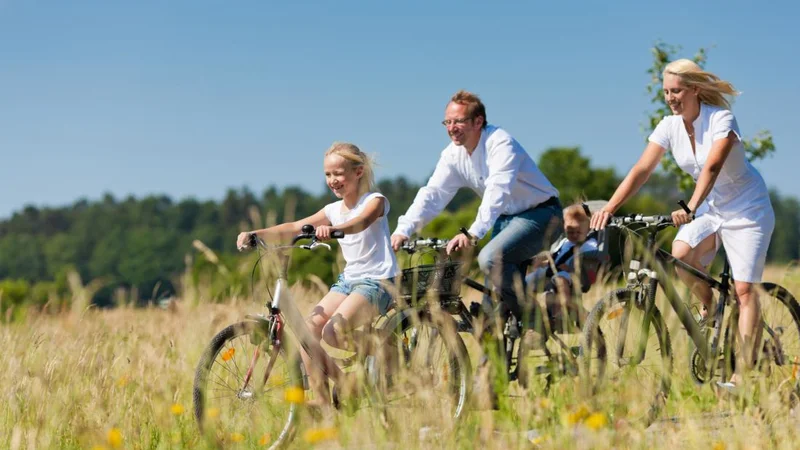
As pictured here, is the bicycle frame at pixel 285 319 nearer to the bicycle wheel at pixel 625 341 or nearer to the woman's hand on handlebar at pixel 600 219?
the bicycle wheel at pixel 625 341

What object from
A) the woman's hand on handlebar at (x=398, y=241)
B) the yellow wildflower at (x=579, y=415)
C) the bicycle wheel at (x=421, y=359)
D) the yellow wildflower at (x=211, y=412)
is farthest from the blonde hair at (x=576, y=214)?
the yellow wildflower at (x=211, y=412)

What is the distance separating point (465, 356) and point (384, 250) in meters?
0.72

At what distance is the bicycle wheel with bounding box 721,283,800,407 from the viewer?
5.67 metres

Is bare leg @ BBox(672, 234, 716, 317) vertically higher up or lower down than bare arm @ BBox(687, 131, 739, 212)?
lower down

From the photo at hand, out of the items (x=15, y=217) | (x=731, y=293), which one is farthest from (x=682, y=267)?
(x=15, y=217)

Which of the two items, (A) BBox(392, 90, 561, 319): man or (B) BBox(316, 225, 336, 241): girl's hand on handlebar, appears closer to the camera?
(B) BBox(316, 225, 336, 241): girl's hand on handlebar

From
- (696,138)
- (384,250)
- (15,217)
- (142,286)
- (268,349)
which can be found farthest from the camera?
(15,217)

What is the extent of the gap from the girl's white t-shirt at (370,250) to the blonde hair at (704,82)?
5.90 feet

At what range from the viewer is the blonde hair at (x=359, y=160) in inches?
206

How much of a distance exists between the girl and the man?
386 mm

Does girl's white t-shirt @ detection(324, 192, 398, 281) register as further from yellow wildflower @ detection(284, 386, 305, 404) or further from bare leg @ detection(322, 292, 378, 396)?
yellow wildflower @ detection(284, 386, 305, 404)

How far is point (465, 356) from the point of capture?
5.33 meters

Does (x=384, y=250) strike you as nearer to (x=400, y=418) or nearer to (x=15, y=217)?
(x=400, y=418)

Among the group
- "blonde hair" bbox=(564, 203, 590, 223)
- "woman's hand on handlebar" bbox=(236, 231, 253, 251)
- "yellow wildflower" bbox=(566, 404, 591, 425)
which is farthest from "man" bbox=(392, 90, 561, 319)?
"yellow wildflower" bbox=(566, 404, 591, 425)
